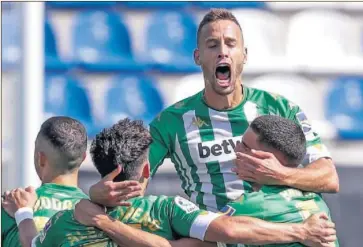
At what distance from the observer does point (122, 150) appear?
11.8 feet

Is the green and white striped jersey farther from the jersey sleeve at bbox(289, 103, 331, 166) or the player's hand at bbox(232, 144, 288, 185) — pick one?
the player's hand at bbox(232, 144, 288, 185)

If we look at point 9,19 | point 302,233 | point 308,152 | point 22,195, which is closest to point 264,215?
point 302,233

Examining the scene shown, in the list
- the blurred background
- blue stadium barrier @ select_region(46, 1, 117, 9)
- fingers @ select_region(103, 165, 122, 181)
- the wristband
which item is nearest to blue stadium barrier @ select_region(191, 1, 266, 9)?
the blurred background

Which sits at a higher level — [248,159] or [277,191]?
[248,159]

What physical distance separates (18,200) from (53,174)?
7.4 inches

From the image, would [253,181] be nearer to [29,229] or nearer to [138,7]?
[29,229]

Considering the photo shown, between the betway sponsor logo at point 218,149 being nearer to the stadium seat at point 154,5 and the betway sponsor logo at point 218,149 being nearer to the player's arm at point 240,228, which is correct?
the player's arm at point 240,228

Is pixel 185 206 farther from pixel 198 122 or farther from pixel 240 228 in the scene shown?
pixel 198 122

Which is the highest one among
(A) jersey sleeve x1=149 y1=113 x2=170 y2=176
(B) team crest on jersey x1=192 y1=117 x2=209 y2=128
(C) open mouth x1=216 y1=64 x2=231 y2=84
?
(C) open mouth x1=216 y1=64 x2=231 y2=84

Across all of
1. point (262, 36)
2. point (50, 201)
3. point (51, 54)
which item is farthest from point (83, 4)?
point (50, 201)

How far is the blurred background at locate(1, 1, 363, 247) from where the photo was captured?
8781 millimetres

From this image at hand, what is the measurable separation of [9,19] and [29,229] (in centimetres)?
383

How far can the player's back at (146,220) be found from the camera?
3.59m

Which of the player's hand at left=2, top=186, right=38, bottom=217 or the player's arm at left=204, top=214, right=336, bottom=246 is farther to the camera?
the player's hand at left=2, top=186, right=38, bottom=217
